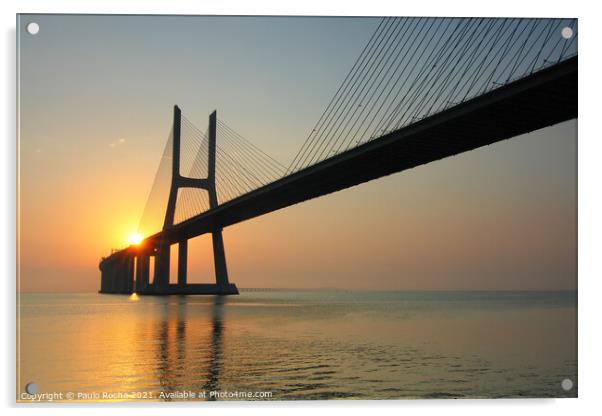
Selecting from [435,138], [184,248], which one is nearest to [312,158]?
[435,138]

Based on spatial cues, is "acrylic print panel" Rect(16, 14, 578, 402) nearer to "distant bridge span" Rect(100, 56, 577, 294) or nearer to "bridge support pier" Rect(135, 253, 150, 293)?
"distant bridge span" Rect(100, 56, 577, 294)

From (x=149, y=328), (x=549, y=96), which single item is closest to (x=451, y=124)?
(x=549, y=96)

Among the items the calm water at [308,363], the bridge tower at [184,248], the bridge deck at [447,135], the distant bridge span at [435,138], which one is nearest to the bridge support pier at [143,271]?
the bridge tower at [184,248]

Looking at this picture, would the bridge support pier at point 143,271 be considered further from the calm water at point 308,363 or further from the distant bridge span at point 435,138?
the calm water at point 308,363

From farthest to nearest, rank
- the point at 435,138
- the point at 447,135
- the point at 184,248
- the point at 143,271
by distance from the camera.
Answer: the point at 143,271 < the point at 184,248 < the point at 435,138 < the point at 447,135

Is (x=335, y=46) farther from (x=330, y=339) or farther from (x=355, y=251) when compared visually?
(x=330, y=339)

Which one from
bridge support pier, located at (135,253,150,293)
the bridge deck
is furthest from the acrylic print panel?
bridge support pier, located at (135,253,150,293)

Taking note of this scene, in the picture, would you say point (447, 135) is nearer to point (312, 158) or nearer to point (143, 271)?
point (312, 158)
